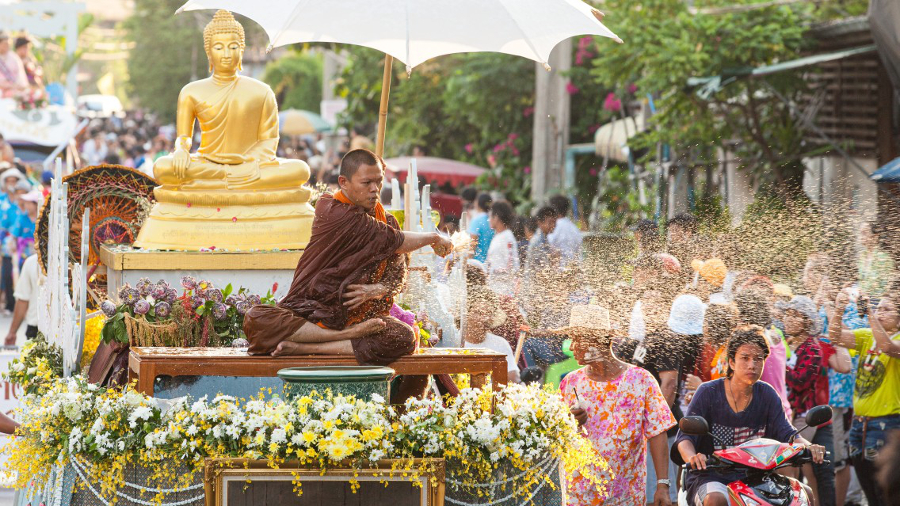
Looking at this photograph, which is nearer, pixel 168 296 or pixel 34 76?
pixel 168 296

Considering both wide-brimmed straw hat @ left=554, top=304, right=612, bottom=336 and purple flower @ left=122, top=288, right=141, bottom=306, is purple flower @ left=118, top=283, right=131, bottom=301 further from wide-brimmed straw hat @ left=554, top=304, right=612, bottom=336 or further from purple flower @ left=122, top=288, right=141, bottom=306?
wide-brimmed straw hat @ left=554, top=304, right=612, bottom=336

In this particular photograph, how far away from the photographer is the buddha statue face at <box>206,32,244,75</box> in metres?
9.45

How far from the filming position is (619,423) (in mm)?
7340

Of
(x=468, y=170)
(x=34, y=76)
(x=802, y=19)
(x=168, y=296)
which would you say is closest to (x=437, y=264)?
(x=168, y=296)

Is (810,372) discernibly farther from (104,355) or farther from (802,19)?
(802,19)

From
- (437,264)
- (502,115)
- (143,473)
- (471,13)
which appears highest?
(502,115)

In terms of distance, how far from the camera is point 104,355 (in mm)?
7746

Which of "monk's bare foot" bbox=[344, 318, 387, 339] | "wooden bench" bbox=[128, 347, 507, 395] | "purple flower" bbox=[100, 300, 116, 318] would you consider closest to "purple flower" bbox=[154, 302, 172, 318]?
"purple flower" bbox=[100, 300, 116, 318]

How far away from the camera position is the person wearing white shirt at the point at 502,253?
11547 millimetres

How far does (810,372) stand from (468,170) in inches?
530

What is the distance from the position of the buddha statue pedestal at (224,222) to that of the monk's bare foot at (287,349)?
2489 mm

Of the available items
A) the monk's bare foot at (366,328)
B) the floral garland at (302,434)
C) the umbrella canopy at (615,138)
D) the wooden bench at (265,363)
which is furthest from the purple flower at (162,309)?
the umbrella canopy at (615,138)

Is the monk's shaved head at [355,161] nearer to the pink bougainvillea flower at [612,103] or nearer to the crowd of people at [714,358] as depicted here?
the crowd of people at [714,358]

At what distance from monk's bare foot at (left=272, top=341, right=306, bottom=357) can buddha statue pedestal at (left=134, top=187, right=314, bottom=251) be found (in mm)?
2489
